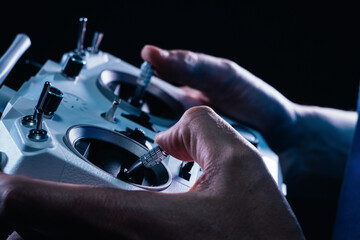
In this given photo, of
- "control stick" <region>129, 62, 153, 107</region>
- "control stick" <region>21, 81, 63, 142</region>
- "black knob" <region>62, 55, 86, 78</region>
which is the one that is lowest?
"control stick" <region>129, 62, 153, 107</region>

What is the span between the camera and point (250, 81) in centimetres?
153

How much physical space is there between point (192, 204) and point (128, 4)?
4.93ft

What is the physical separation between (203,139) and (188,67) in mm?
836

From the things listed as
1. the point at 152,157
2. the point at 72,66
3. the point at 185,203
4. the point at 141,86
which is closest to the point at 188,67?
the point at 141,86

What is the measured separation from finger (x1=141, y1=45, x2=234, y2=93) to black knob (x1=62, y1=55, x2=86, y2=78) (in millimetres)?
378

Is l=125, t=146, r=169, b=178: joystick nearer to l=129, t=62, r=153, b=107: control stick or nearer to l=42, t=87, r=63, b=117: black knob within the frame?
l=42, t=87, r=63, b=117: black knob

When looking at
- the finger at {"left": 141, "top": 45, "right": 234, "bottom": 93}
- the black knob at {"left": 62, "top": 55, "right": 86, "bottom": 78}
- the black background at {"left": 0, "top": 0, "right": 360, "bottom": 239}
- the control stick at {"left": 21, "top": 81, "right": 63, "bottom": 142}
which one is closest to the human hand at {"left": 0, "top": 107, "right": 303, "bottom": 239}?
the control stick at {"left": 21, "top": 81, "right": 63, "bottom": 142}

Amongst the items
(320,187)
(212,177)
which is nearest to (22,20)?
(212,177)

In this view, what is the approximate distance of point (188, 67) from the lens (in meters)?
1.39

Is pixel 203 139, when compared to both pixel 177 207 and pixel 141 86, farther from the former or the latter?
pixel 141 86

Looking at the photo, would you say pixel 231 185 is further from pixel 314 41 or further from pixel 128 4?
pixel 314 41

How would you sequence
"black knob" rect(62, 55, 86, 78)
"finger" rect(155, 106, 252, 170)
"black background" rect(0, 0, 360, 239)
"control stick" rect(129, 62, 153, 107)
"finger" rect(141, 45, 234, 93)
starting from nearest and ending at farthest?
"finger" rect(155, 106, 252, 170), "black knob" rect(62, 55, 86, 78), "control stick" rect(129, 62, 153, 107), "finger" rect(141, 45, 234, 93), "black background" rect(0, 0, 360, 239)

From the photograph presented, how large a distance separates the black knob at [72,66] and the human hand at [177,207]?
509 mm

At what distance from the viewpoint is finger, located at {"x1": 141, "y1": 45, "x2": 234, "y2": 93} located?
1299 mm
